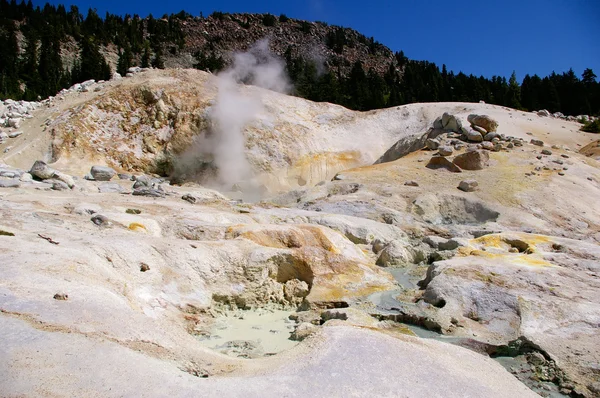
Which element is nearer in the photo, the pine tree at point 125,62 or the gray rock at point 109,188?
the gray rock at point 109,188

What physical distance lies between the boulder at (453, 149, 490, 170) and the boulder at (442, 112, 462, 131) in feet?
13.6

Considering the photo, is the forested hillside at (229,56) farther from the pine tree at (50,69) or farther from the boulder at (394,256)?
the boulder at (394,256)

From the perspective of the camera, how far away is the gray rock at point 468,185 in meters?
18.9

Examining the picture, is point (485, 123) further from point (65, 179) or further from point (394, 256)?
point (65, 179)

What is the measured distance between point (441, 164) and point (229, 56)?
6036cm

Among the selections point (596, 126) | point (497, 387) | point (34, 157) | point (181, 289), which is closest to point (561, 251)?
point (497, 387)

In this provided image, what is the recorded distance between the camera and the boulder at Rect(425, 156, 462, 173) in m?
21.2

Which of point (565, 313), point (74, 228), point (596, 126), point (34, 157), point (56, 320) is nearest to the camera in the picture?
point (56, 320)

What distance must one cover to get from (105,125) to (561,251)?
22361 millimetres

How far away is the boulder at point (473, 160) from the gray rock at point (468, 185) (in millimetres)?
2310

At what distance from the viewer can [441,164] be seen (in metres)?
21.7

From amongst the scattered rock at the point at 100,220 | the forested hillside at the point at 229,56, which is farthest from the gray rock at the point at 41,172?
the forested hillside at the point at 229,56

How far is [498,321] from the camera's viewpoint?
25.0 ft

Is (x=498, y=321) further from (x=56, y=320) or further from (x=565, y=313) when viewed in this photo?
(x=56, y=320)
